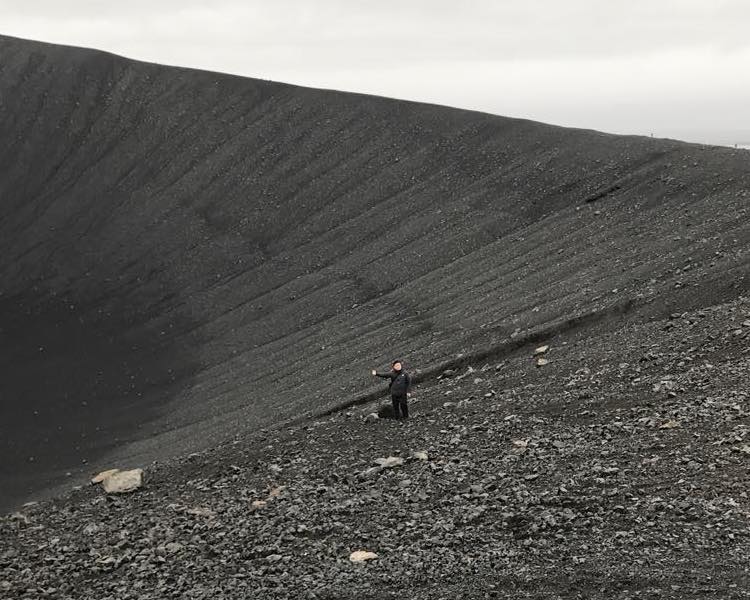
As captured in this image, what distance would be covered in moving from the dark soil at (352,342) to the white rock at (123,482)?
253mm

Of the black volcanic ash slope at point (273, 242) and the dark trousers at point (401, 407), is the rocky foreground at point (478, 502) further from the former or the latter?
the black volcanic ash slope at point (273, 242)

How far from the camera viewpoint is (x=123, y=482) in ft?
48.3

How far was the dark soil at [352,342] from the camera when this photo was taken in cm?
991

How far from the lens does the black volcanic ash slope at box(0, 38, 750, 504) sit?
21.4 metres

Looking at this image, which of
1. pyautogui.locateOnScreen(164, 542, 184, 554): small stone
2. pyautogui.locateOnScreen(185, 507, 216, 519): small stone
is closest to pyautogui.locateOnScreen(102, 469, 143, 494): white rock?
pyautogui.locateOnScreen(185, 507, 216, 519): small stone

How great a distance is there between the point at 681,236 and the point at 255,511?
45.7 feet

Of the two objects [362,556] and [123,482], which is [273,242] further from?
[362,556]

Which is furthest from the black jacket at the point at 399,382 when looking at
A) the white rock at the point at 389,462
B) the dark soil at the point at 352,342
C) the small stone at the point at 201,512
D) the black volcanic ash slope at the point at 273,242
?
the black volcanic ash slope at the point at 273,242

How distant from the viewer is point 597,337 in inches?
648

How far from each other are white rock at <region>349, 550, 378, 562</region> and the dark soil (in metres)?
0.11

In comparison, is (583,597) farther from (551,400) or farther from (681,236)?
(681,236)

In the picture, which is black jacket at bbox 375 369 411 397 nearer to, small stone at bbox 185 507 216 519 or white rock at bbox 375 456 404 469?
white rock at bbox 375 456 404 469

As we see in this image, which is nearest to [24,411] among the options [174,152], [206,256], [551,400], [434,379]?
[206,256]

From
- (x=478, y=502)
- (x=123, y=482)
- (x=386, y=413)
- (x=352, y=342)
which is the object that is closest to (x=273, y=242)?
(x=352, y=342)
